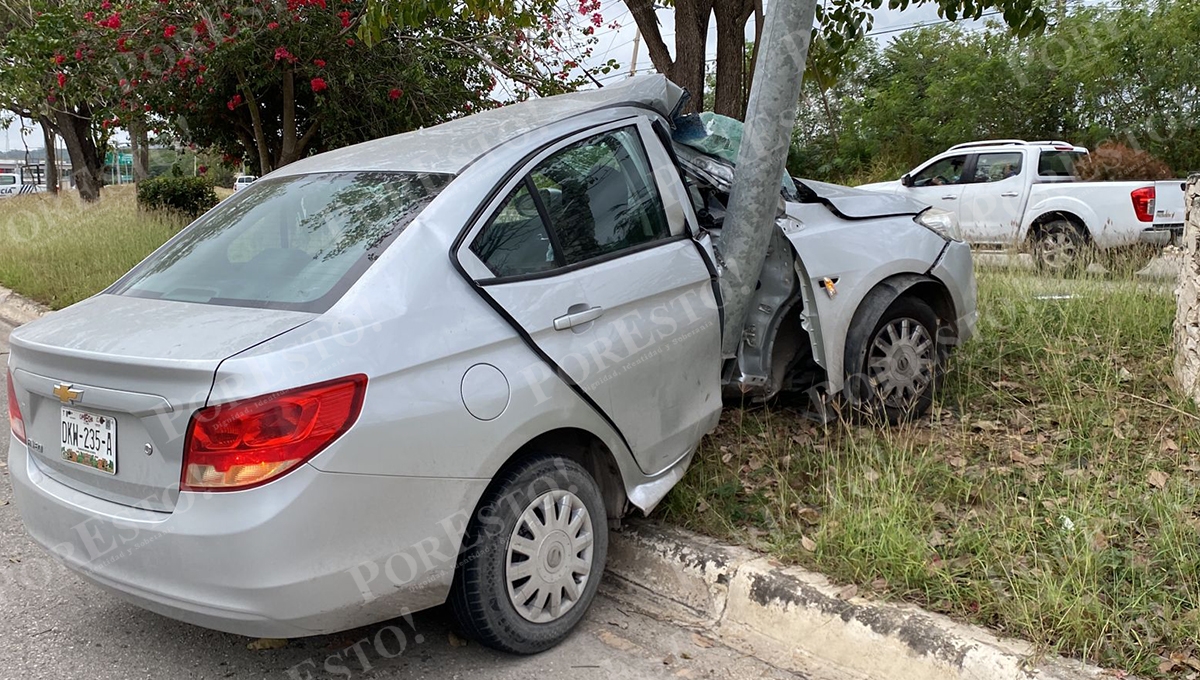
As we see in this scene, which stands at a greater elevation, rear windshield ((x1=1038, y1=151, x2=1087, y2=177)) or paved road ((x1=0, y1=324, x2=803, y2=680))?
rear windshield ((x1=1038, y1=151, x2=1087, y2=177))

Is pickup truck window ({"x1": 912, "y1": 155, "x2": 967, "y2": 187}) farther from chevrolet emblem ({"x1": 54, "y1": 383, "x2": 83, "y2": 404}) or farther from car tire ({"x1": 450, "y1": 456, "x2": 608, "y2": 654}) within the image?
chevrolet emblem ({"x1": 54, "y1": 383, "x2": 83, "y2": 404})

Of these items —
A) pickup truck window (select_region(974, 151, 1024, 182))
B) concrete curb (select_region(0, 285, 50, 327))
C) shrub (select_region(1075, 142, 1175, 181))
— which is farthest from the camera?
shrub (select_region(1075, 142, 1175, 181))

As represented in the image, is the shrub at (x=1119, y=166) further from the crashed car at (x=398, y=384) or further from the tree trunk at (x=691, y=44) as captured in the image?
the crashed car at (x=398, y=384)

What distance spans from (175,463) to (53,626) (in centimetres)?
133

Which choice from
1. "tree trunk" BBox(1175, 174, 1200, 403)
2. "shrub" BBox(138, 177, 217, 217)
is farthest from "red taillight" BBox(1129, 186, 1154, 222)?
"shrub" BBox(138, 177, 217, 217)

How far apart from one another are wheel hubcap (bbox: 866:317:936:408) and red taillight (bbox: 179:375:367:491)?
9.33 ft

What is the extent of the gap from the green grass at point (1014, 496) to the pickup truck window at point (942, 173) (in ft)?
28.6

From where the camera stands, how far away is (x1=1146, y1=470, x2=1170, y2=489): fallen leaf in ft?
12.6

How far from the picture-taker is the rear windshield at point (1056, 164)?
1302 centimetres

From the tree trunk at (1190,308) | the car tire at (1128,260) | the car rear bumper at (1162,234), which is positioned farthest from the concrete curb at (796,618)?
the car rear bumper at (1162,234)

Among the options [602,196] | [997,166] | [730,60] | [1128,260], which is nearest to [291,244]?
[602,196]

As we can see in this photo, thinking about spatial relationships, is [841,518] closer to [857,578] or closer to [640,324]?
[857,578]

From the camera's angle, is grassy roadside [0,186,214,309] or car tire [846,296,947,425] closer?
car tire [846,296,947,425]

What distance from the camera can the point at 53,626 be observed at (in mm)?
3453
